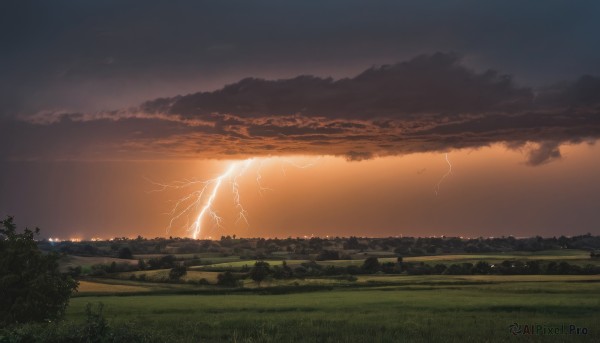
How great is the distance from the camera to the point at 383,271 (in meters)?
106

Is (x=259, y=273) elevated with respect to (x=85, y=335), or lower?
lower

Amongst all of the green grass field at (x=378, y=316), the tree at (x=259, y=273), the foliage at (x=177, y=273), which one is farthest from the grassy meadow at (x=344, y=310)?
the tree at (x=259, y=273)

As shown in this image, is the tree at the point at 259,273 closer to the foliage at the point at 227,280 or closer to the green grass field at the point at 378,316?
the foliage at the point at 227,280

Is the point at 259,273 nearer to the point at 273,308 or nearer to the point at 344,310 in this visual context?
the point at 273,308

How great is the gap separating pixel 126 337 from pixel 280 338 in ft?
30.0

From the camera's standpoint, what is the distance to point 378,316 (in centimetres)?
4203

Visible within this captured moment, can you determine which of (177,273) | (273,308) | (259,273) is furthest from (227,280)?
(273,308)

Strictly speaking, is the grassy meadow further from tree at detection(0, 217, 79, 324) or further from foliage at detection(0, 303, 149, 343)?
tree at detection(0, 217, 79, 324)

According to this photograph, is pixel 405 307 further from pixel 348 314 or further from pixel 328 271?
pixel 328 271

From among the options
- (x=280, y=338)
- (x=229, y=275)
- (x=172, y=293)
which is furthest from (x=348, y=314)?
(x=229, y=275)

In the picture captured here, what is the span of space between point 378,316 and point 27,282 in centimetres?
2322

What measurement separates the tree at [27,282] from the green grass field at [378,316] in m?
4.23

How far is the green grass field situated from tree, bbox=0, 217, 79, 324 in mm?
4227

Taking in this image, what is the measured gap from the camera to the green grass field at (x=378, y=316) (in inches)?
1214
